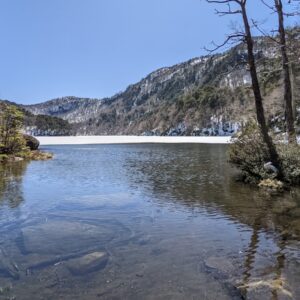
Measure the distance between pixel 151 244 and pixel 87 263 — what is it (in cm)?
208

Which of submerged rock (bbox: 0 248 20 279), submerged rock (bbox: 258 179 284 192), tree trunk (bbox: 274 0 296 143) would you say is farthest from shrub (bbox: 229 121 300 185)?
submerged rock (bbox: 0 248 20 279)

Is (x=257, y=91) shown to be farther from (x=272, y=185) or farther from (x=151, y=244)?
(x=151, y=244)

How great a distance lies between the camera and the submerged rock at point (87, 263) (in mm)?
7824

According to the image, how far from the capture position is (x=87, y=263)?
8188 millimetres

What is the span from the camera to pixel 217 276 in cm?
734

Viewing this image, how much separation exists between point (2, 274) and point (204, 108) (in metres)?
192

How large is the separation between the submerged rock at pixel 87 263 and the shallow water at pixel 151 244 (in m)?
0.02

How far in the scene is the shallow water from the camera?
6895 mm

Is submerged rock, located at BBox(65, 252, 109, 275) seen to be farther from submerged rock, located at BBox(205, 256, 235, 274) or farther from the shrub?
the shrub

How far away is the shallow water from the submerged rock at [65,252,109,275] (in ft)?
0.07

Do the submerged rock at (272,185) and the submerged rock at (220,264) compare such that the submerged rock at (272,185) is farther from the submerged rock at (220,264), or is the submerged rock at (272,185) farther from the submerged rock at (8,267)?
the submerged rock at (8,267)

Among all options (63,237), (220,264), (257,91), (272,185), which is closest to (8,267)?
(63,237)

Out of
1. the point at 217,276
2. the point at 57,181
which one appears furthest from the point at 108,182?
the point at 217,276

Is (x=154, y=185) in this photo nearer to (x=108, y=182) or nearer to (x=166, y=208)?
(x=108, y=182)
